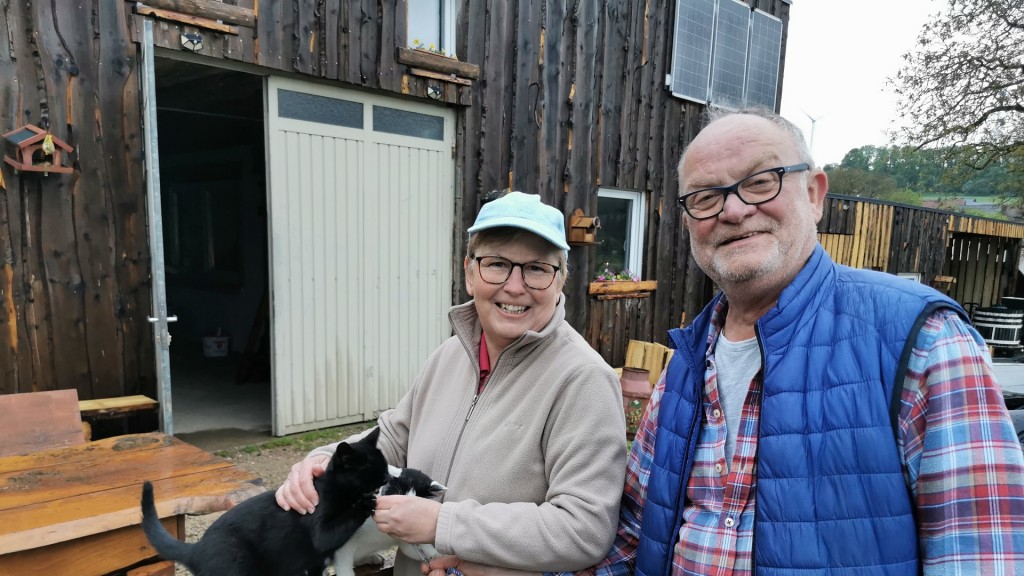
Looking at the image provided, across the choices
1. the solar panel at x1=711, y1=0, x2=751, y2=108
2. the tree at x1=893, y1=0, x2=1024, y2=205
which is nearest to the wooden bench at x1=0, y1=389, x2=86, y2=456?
the solar panel at x1=711, y1=0, x2=751, y2=108

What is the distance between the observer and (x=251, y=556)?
1456mm

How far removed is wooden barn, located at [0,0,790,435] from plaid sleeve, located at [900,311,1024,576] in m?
3.75

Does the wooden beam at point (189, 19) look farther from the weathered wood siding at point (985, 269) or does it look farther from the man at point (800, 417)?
the weathered wood siding at point (985, 269)

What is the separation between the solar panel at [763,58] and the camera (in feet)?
25.0

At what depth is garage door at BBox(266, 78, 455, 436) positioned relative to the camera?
437 cm

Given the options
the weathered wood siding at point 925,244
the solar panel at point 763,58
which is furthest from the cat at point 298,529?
the solar panel at point 763,58

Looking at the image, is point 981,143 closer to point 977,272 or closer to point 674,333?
point 977,272

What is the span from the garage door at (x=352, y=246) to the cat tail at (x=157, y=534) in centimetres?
287

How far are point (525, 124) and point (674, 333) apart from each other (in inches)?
184

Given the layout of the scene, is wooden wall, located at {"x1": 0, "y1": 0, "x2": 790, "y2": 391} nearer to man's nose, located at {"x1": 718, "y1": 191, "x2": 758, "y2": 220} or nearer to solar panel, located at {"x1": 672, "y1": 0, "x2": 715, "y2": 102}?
solar panel, located at {"x1": 672, "y1": 0, "x2": 715, "y2": 102}

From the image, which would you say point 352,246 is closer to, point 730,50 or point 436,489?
point 436,489

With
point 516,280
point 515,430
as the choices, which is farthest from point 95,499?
point 516,280

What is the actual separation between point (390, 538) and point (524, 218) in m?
0.95

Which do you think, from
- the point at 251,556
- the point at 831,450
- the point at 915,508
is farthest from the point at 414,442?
the point at 915,508
